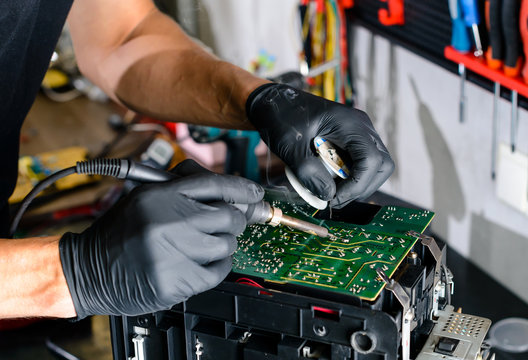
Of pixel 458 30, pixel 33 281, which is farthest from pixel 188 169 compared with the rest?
pixel 458 30

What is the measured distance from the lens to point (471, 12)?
68.6 inches

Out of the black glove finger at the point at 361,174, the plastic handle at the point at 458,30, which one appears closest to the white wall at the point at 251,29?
the plastic handle at the point at 458,30

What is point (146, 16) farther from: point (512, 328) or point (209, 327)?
point (512, 328)

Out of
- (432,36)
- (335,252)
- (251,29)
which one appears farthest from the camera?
(251,29)

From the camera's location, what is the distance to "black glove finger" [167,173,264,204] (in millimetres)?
959

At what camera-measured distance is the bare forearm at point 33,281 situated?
A: 38.4 inches

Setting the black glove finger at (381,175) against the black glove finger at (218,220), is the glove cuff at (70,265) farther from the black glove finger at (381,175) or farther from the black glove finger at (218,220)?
the black glove finger at (381,175)

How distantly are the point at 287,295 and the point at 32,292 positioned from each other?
1.32ft

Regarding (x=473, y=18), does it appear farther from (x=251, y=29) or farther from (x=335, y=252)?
(x=251, y=29)

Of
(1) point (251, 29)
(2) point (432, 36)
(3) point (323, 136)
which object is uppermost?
(3) point (323, 136)

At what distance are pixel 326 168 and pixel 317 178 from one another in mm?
39

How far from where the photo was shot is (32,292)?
979mm

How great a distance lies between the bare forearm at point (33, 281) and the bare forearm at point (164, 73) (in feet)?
1.84

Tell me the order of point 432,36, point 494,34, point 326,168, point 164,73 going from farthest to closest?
point 432,36
point 494,34
point 164,73
point 326,168
